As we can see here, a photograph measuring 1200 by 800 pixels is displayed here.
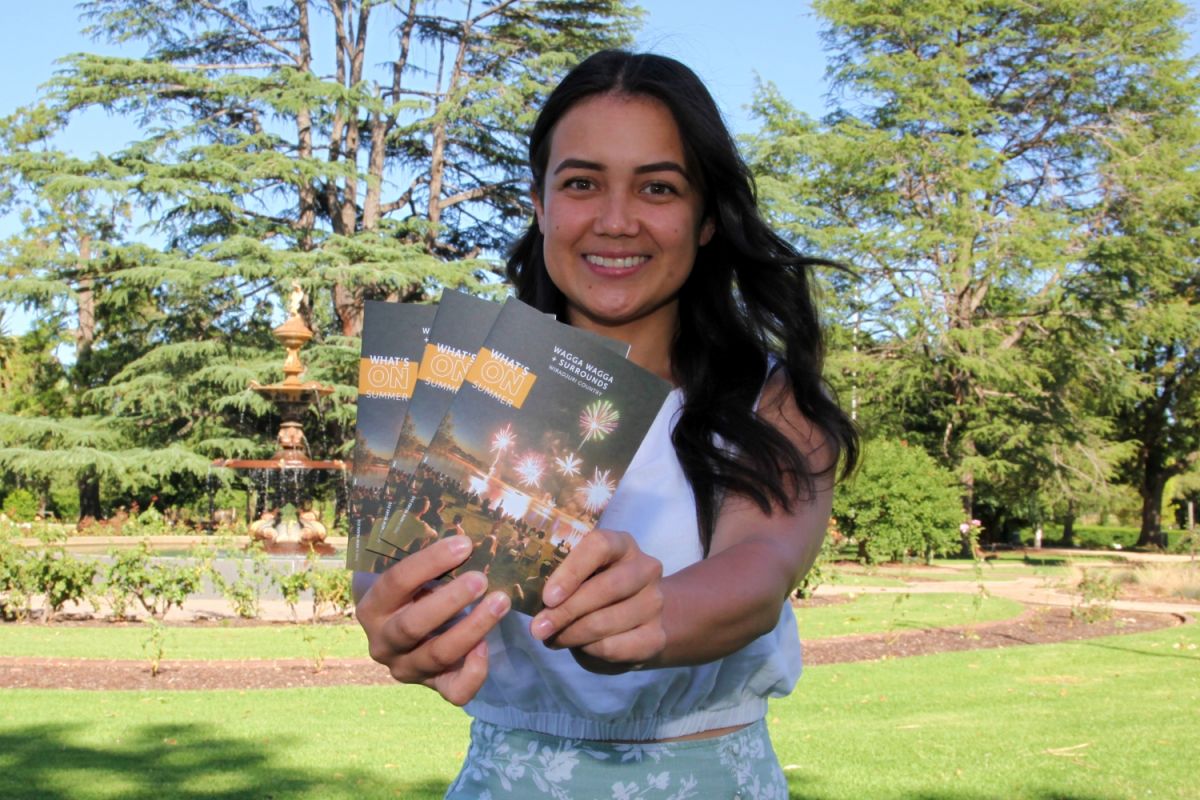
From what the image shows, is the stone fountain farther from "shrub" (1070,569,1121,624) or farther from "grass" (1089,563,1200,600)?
"grass" (1089,563,1200,600)

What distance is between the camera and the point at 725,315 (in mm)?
1952

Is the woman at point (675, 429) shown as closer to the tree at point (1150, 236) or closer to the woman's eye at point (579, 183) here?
the woman's eye at point (579, 183)

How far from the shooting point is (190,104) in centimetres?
2827

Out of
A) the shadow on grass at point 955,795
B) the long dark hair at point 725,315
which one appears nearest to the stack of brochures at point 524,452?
the long dark hair at point 725,315

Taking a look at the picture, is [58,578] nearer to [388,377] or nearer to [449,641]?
[388,377]

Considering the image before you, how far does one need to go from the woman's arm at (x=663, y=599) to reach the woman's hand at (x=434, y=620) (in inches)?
2.8

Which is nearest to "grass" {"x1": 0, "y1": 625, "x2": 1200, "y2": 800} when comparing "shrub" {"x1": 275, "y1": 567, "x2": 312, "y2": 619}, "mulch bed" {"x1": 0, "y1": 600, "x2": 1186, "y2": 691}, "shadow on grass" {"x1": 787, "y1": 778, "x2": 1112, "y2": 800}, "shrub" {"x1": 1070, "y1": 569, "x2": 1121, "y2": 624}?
"shadow on grass" {"x1": 787, "y1": 778, "x2": 1112, "y2": 800}

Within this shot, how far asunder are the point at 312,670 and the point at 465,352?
8589mm

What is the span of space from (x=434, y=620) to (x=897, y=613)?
13.1 meters

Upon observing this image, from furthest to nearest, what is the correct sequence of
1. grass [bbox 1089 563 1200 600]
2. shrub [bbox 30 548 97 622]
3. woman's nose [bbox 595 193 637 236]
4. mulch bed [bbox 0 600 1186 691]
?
1. grass [bbox 1089 563 1200 600]
2. shrub [bbox 30 548 97 622]
3. mulch bed [bbox 0 600 1186 691]
4. woman's nose [bbox 595 193 637 236]

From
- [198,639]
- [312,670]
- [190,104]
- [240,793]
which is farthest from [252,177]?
[240,793]

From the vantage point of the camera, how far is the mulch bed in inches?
344

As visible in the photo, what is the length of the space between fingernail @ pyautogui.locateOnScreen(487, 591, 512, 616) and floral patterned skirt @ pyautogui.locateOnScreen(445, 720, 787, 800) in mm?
571

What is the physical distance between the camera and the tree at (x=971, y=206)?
29547 millimetres
